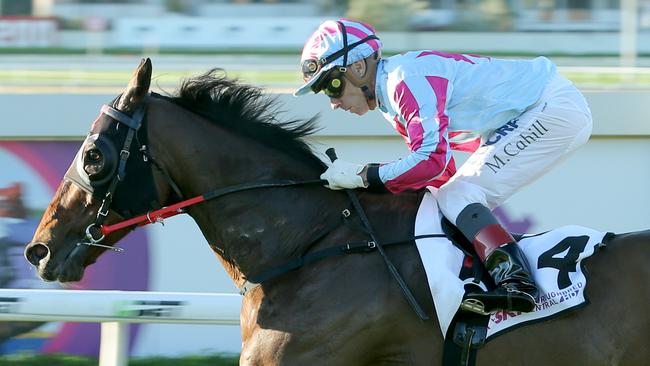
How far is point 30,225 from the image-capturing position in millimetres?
6602

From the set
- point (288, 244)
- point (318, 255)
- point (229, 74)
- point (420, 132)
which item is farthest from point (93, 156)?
point (229, 74)

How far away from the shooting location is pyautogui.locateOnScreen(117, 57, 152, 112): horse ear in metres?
3.52

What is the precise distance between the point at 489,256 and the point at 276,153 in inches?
35.9

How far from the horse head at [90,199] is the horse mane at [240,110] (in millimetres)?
222

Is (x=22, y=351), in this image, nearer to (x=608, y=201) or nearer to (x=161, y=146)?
(x=161, y=146)

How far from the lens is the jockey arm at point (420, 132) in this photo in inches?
135

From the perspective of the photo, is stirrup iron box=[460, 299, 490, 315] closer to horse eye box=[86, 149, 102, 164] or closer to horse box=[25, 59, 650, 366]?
horse box=[25, 59, 650, 366]

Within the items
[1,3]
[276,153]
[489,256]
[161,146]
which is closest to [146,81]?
[161,146]

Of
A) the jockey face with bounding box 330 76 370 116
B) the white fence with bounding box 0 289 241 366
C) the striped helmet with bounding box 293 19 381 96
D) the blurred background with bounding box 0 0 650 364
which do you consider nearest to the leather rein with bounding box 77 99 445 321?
the jockey face with bounding box 330 76 370 116

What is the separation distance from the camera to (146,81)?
11.6 feet

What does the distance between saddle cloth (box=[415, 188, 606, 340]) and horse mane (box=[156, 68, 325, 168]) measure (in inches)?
22.3

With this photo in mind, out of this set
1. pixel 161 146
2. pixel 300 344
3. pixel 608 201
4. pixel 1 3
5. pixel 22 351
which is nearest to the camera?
pixel 300 344

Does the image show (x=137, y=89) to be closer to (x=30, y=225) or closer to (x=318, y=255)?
(x=318, y=255)

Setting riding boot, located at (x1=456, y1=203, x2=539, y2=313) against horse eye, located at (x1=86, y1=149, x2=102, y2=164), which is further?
horse eye, located at (x1=86, y1=149, x2=102, y2=164)
